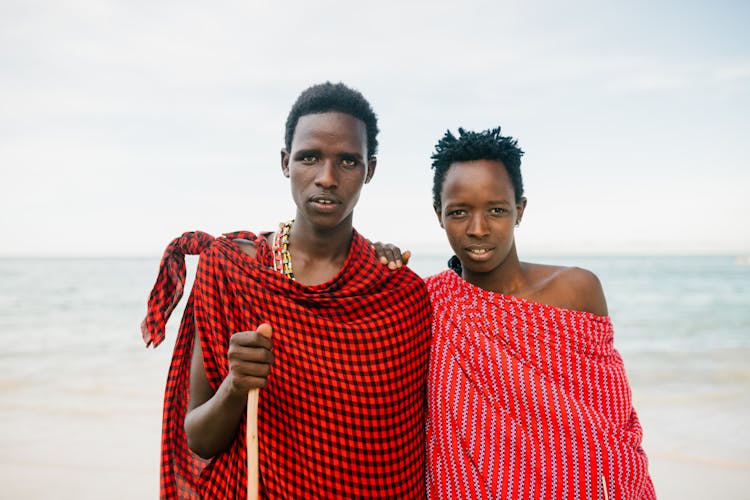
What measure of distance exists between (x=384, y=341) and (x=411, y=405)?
0.90 ft

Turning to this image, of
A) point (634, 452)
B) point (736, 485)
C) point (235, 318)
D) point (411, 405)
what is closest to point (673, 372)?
point (736, 485)

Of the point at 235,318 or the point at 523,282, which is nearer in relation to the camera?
the point at 235,318

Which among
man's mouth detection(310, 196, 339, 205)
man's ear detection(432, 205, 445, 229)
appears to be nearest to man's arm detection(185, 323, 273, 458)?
man's mouth detection(310, 196, 339, 205)

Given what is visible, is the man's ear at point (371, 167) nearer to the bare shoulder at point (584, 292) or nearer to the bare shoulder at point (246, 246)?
the bare shoulder at point (246, 246)

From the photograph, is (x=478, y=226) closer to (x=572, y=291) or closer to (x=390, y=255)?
(x=390, y=255)

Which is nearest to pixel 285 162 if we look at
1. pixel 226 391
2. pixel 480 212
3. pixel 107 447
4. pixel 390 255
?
pixel 390 255

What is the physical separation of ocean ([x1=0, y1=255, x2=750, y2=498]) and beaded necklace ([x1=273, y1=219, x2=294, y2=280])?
113 inches

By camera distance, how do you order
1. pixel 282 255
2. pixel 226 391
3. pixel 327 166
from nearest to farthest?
pixel 226 391 → pixel 327 166 → pixel 282 255

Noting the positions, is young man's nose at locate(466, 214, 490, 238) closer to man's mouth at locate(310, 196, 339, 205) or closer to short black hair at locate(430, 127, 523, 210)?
short black hair at locate(430, 127, 523, 210)

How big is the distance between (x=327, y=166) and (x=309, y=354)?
2.21 ft

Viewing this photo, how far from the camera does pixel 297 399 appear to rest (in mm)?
1892

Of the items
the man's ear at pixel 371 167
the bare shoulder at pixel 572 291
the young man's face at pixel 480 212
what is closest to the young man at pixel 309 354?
the man's ear at pixel 371 167

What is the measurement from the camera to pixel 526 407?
204 cm

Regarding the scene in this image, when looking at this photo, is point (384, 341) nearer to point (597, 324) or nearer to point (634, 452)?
point (597, 324)
